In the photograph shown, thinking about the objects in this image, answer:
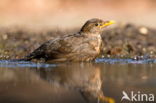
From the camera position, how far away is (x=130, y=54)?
1331 cm

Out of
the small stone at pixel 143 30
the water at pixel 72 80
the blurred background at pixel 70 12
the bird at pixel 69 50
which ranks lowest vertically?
the water at pixel 72 80

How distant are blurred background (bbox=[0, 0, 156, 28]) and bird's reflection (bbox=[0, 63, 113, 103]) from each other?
268 inches

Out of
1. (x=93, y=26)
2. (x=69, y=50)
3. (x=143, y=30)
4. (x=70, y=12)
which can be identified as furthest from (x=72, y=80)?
(x=70, y=12)

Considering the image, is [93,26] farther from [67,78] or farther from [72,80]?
[72,80]

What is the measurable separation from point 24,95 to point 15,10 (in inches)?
453

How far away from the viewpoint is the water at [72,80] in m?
6.75

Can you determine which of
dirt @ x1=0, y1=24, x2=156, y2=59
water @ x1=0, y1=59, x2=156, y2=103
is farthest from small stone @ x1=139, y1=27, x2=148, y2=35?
water @ x1=0, y1=59, x2=156, y2=103

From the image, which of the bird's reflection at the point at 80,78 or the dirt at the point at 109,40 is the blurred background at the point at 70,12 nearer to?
the dirt at the point at 109,40

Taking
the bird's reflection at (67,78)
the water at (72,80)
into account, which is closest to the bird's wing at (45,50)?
the water at (72,80)

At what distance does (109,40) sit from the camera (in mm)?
15281

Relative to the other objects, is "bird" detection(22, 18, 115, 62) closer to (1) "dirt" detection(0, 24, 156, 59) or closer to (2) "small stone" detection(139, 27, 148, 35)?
(1) "dirt" detection(0, 24, 156, 59)

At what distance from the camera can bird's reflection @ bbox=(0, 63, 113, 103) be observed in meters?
7.00

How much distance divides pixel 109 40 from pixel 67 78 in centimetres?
692

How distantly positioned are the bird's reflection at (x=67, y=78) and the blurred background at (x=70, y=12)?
6.81 metres
